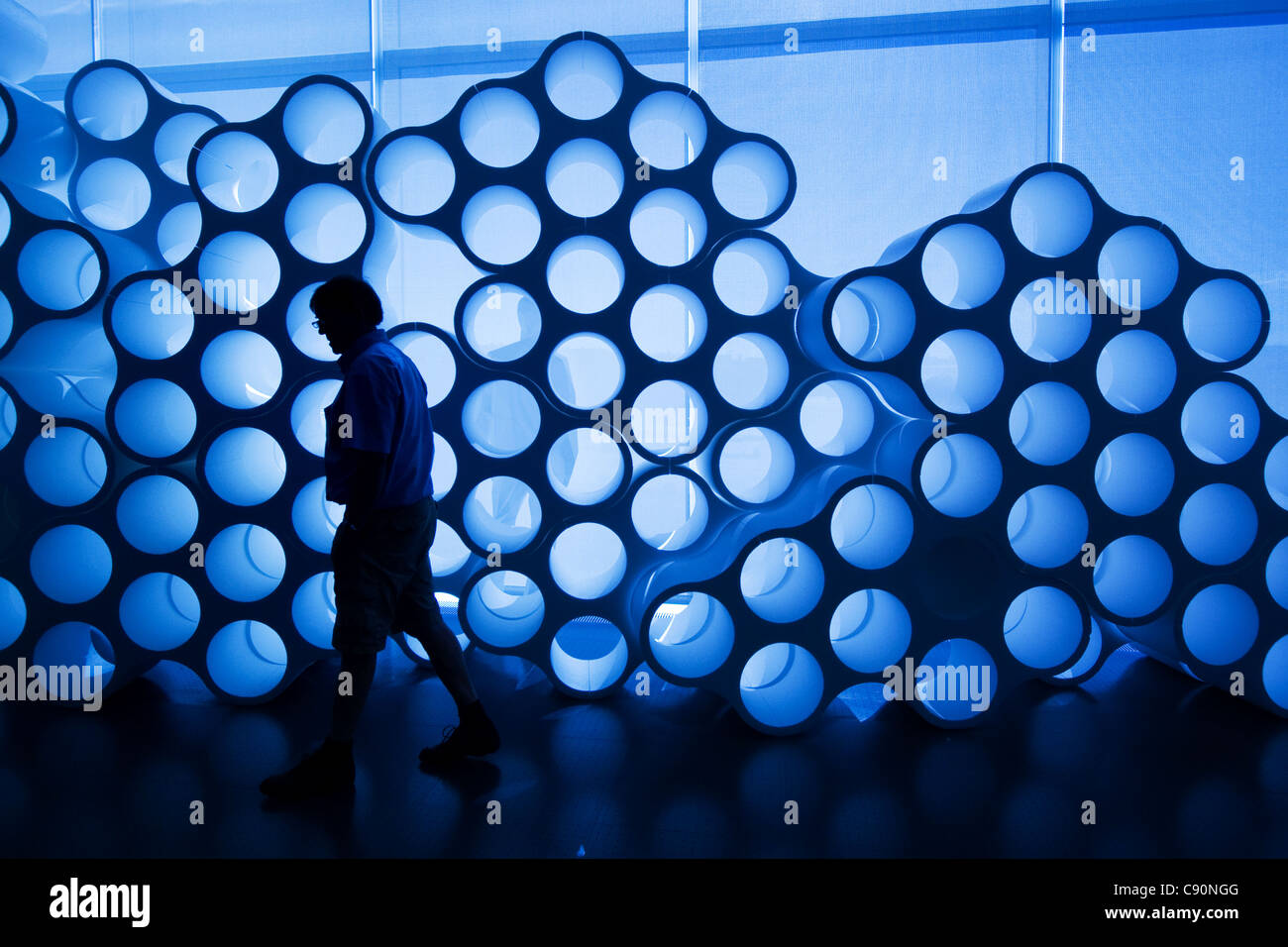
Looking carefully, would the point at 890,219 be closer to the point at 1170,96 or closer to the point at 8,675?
the point at 1170,96

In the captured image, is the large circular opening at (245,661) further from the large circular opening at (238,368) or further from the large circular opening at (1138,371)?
the large circular opening at (1138,371)

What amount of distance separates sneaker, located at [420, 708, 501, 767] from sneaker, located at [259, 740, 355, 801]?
19cm

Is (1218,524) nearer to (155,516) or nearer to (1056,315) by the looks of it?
(1056,315)

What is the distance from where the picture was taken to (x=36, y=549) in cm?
226

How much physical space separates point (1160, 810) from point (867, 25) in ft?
9.53

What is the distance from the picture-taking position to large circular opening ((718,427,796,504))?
88.4 inches

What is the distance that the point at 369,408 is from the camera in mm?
1737

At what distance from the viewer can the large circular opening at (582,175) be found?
7.23ft

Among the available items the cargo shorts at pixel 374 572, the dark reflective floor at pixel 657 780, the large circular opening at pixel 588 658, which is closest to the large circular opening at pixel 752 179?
the cargo shorts at pixel 374 572

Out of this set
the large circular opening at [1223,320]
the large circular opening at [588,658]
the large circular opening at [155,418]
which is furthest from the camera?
the large circular opening at [588,658]

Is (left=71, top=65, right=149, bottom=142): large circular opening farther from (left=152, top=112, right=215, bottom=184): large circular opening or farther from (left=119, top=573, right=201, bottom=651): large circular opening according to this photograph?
(left=119, top=573, right=201, bottom=651): large circular opening

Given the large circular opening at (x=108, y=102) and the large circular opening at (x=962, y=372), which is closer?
the large circular opening at (x=962, y=372)

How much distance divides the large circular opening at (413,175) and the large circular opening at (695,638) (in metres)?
1.40
